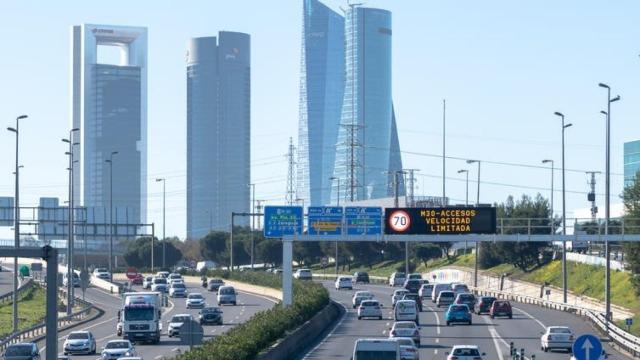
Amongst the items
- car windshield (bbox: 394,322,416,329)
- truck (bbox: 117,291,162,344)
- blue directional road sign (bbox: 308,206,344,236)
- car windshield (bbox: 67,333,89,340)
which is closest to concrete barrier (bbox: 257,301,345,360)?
car windshield (bbox: 394,322,416,329)

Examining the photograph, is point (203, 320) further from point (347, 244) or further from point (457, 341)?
point (347, 244)

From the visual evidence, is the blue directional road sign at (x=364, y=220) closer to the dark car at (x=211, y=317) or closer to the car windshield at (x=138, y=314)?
the car windshield at (x=138, y=314)

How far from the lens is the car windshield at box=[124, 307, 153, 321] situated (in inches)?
2672

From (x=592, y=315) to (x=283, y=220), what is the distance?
59.7 ft

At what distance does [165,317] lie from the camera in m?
93.5

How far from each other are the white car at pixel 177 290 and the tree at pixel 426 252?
136ft

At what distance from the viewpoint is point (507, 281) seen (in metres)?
122

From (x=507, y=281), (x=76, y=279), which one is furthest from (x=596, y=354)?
(x=76, y=279)

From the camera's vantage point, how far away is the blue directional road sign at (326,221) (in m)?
73.7

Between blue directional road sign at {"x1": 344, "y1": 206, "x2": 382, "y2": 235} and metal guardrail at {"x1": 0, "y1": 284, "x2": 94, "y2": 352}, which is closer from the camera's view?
metal guardrail at {"x1": 0, "y1": 284, "x2": 94, "y2": 352}

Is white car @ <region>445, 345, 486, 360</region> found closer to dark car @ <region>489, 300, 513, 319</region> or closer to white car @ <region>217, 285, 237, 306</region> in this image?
dark car @ <region>489, 300, 513, 319</region>

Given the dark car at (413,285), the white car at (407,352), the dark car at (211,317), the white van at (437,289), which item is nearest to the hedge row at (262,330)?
the white car at (407,352)

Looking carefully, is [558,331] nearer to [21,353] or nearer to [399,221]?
[399,221]

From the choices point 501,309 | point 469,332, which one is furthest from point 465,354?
point 501,309
